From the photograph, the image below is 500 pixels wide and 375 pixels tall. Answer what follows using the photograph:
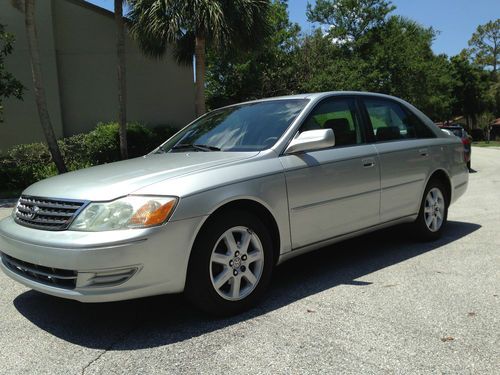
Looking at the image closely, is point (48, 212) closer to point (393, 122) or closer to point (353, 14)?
point (393, 122)

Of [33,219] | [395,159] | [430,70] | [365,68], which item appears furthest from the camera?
[430,70]

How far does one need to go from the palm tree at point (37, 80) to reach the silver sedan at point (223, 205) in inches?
359

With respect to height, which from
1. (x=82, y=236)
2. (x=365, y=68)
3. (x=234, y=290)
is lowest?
(x=234, y=290)

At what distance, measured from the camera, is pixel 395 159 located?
4.99 m

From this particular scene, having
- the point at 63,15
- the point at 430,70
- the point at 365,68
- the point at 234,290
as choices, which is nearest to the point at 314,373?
the point at 234,290

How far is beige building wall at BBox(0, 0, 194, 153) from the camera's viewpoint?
16.4 metres

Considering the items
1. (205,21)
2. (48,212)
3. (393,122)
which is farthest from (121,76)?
(48,212)

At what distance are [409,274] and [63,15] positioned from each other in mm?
16323

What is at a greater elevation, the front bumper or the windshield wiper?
the windshield wiper

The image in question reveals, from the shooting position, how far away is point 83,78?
17.6m

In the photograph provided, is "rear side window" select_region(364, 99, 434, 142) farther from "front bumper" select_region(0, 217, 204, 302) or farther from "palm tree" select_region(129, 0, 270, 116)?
"palm tree" select_region(129, 0, 270, 116)

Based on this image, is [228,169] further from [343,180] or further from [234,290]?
[343,180]

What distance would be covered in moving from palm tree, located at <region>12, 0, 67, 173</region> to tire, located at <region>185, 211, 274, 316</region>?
10.7m

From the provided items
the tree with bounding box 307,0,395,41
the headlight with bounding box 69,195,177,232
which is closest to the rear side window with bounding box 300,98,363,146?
the headlight with bounding box 69,195,177,232
